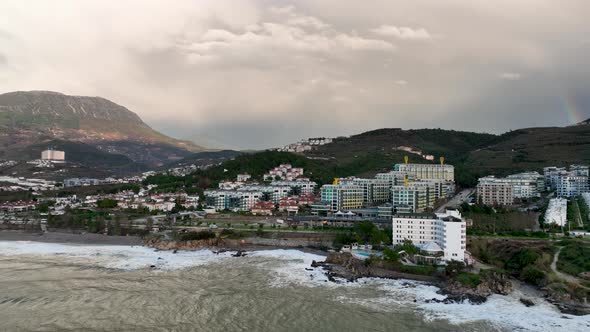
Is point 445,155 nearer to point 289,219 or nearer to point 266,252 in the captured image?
point 289,219

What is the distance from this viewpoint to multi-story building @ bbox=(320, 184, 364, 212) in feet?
114

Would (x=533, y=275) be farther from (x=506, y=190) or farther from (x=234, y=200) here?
(x=234, y=200)

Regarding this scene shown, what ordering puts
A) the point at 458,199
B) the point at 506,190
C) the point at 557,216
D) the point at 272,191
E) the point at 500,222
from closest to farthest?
the point at 557,216, the point at 500,222, the point at 506,190, the point at 458,199, the point at 272,191

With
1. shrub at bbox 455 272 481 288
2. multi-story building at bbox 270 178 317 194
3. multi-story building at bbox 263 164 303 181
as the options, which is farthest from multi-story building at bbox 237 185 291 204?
shrub at bbox 455 272 481 288

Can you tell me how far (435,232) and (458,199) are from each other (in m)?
16.1

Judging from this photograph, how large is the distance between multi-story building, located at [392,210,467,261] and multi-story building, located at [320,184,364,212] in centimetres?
1129

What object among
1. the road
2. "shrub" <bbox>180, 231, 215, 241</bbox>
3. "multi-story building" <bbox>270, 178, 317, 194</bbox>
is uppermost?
"multi-story building" <bbox>270, 178, 317, 194</bbox>

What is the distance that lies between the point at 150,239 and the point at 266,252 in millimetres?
7679

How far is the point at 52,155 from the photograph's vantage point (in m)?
82.9

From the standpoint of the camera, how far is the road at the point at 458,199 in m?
33.2

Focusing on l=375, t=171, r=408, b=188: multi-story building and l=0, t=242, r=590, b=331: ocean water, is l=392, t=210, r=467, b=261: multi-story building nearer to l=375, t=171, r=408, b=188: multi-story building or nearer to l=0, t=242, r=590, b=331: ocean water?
l=0, t=242, r=590, b=331: ocean water

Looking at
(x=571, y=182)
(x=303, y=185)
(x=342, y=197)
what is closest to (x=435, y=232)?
(x=342, y=197)

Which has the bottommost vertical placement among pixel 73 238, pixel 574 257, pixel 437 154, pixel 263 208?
pixel 73 238

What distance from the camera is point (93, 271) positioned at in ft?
65.7
